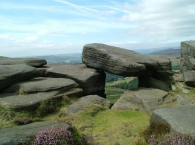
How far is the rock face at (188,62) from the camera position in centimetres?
2219

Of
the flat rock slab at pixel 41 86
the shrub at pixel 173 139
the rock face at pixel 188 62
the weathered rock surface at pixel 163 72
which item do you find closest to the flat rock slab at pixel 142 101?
the flat rock slab at pixel 41 86

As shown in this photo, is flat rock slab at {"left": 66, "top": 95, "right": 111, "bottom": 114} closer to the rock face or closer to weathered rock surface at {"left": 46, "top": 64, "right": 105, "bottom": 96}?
weathered rock surface at {"left": 46, "top": 64, "right": 105, "bottom": 96}

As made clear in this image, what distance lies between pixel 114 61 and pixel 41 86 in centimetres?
684

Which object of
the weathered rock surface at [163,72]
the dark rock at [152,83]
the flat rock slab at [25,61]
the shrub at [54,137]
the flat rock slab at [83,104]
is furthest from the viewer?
the weathered rock surface at [163,72]

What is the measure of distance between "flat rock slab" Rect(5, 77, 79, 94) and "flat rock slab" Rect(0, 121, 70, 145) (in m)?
5.96

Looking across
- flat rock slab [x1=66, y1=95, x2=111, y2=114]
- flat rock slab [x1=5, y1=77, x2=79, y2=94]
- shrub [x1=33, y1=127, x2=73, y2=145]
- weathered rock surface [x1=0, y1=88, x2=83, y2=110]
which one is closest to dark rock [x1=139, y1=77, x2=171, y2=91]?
flat rock slab [x1=66, y1=95, x2=111, y2=114]

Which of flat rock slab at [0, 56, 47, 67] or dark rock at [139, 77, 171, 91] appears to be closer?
flat rock slab at [0, 56, 47, 67]

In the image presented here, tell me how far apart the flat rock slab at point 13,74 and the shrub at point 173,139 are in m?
11.7

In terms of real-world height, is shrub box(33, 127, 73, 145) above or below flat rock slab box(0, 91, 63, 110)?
below

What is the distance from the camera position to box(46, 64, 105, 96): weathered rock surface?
65.4 feet

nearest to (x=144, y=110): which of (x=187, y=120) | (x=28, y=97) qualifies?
(x=187, y=120)

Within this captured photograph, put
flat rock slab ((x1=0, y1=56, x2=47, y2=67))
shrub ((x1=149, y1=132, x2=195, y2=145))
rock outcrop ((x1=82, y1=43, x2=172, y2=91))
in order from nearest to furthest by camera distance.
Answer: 1. shrub ((x1=149, y1=132, x2=195, y2=145))
2. rock outcrop ((x1=82, y1=43, x2=172, y2=91))
3. flat rock slab ((x1=0, y1=56, x2=47, y2=67))

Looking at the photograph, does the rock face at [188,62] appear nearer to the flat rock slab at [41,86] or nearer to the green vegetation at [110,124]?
the green vegetation at [110,124]

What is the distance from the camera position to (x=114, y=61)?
1939 cm
